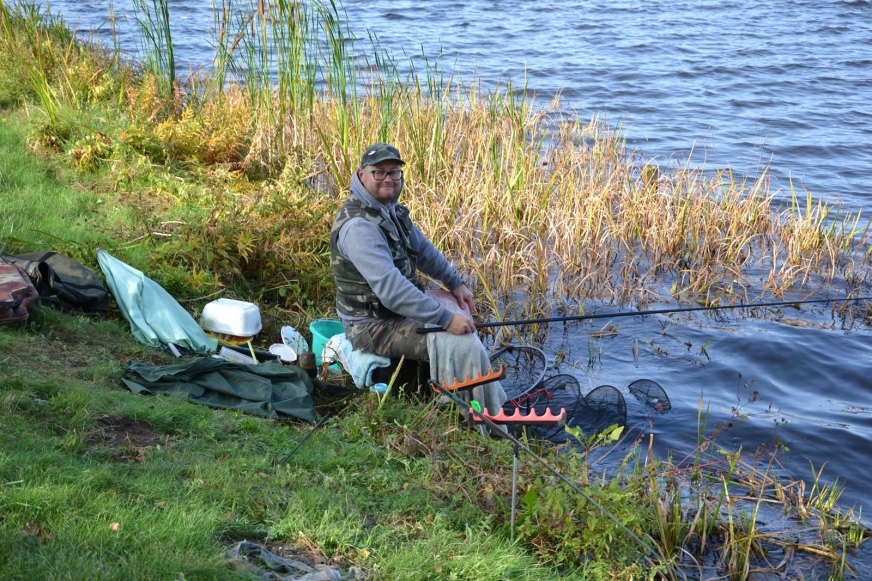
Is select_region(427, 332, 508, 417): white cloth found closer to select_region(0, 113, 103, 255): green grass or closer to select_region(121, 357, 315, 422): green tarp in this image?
select_region(121, 357, 315, 422): green tarp

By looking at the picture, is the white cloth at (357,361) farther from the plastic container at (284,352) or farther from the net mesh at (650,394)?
the net mesh at (650,394)

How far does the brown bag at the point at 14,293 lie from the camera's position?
14.5ft

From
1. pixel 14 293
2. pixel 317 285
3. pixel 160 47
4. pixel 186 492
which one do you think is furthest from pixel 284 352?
pixel 160 47

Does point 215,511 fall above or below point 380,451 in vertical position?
above

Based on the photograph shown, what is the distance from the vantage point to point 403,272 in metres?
4.88

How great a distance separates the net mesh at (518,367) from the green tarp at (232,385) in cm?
128

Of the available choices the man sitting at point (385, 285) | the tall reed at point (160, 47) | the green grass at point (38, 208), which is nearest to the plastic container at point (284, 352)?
the man sitting at point (385, 285)

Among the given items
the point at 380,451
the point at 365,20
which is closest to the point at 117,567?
the point at 380,451

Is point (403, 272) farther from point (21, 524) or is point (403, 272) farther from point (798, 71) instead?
point (798, 71)

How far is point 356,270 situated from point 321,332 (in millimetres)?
729

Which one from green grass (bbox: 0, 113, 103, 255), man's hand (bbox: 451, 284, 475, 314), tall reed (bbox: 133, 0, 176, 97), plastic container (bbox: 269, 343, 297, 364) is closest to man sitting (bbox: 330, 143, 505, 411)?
man's hand (bbox: 451, 284, 475, 314)

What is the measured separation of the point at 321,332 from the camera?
5367 mm

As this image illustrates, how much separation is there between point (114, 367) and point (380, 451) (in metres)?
1.38

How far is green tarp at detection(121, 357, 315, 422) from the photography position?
4262mm
